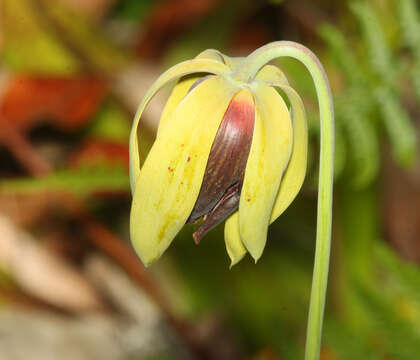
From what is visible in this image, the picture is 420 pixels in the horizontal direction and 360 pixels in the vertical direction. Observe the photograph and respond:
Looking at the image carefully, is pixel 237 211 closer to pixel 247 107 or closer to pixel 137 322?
pixel 247 107

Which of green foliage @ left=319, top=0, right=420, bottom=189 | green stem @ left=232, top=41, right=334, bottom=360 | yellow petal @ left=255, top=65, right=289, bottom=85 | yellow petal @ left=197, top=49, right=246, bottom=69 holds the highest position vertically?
green foliage @ left=319, top=0, right=420, bottom=189

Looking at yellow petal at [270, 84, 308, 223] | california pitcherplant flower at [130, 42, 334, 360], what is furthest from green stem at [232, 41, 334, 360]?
yellow petal at [270, 84, 308, 223]

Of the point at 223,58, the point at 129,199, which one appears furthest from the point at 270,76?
the point at 129,199

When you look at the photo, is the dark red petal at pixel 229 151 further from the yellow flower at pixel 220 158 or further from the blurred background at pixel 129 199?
the blurred background at pixel 129 199

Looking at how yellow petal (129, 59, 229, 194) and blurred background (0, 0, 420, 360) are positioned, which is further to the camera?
blurred background (0, 0, 420, 360)

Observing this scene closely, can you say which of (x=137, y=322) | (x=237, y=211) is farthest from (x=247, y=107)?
(x=137, y=322)

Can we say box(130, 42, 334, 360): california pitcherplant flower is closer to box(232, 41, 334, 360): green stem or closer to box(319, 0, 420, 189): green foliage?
box(232, 41, 334, 360): green stem

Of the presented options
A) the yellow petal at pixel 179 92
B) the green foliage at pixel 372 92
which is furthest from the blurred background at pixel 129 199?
the yellow petal at pixel 179 92

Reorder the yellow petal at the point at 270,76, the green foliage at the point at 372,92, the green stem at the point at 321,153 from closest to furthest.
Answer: the green stem at the point at 321,153 < the yellow petal at the point at 270,76 < the green foliage at the point at 372,92
